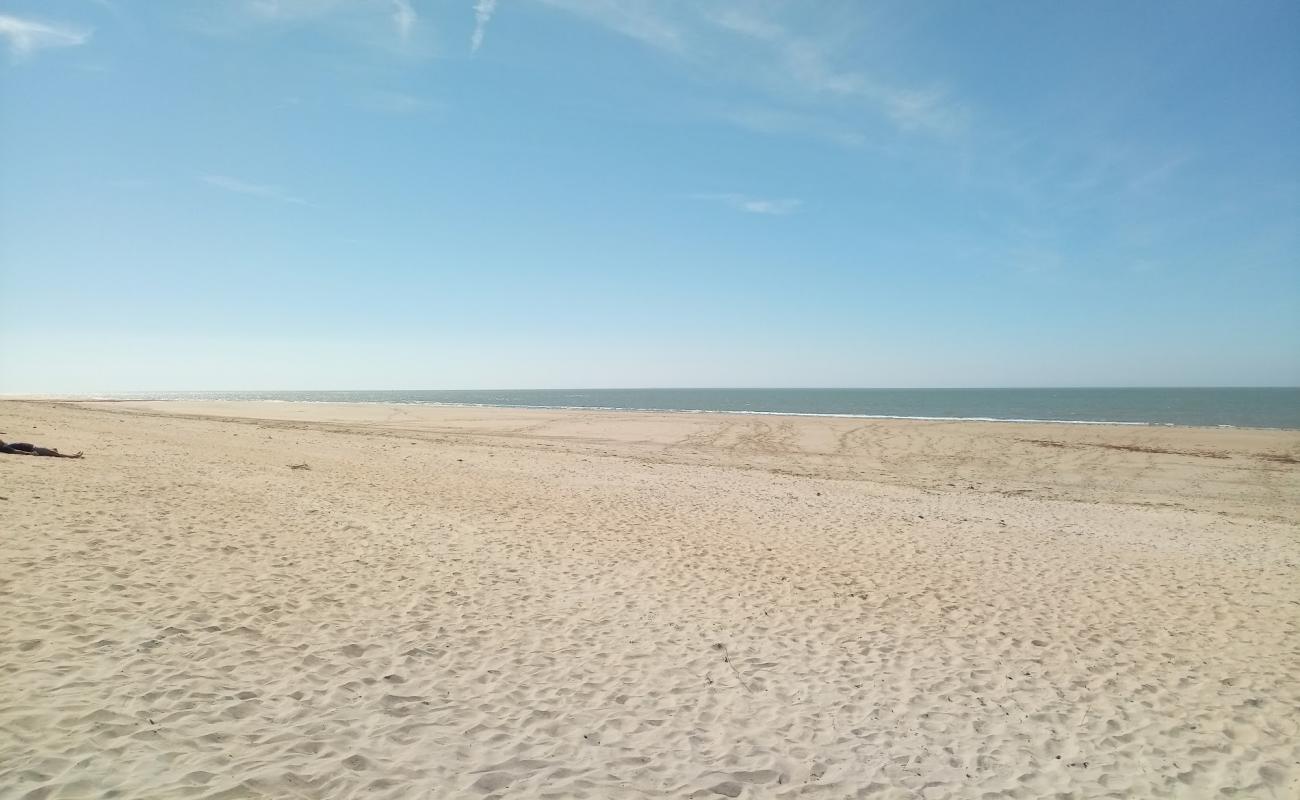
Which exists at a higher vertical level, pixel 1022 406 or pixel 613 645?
pixel 1022 406

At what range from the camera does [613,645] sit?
6746 millimetres

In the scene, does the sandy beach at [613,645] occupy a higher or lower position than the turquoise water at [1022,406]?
lower

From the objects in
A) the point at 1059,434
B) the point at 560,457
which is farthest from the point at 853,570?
the point at 1059,434

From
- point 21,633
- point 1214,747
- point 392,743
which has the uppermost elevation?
point 21,633

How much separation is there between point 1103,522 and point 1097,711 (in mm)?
10431

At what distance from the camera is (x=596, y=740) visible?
4.97 metres

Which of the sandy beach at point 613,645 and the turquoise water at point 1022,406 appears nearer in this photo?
the sandy beach at point 613,645

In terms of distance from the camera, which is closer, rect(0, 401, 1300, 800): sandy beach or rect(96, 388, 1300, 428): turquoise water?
rect(0, 401, 1300, 800): sandy beach

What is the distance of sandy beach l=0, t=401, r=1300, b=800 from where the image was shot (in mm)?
4539

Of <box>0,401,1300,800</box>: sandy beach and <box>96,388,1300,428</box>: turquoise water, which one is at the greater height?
<box>96,388,1300,428</box>: turquoise water

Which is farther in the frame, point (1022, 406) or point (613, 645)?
point (1022, 406)

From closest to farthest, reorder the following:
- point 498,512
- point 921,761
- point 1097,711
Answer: point 921,761
point 1097,711
point 498,512

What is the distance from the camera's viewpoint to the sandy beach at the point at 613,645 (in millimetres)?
4539

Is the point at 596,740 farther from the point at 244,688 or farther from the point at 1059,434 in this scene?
the point at 1059,434
